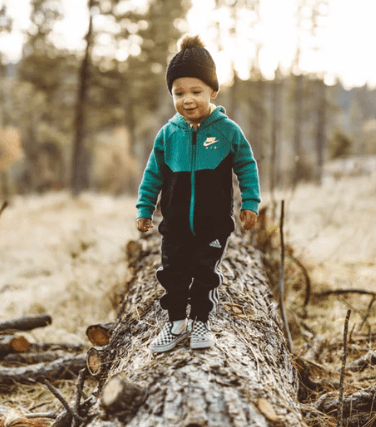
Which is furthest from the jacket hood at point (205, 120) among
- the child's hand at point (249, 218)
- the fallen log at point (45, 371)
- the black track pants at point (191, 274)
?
the fallen log at point (45, 371)

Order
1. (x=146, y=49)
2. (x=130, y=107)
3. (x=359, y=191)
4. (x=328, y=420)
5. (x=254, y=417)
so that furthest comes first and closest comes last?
(x=130, y=107) < (x=146, y=49) < (x=359, y=191) < (x=328, y=420) < (x=254, y=417)

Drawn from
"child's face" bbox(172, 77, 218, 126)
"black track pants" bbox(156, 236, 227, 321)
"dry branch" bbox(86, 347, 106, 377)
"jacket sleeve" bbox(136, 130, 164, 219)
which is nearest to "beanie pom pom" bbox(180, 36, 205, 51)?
"child's face" bbox(172, 77, 218, 126)

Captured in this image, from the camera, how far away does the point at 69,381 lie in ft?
8.89

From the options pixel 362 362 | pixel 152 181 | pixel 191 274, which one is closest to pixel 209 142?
pixel 152 181

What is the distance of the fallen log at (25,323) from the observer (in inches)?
120

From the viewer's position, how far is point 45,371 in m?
2.80

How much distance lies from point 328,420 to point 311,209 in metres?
8.41

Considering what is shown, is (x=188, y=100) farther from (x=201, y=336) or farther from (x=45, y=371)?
(x=45, y=371)

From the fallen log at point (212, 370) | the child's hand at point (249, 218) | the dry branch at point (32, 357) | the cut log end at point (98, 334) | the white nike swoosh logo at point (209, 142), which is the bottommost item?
the dry branch at point (32, 357)

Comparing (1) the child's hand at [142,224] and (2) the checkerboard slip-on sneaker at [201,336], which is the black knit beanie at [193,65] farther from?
(2) the checkerboard slip-on sneaker at [201,336]

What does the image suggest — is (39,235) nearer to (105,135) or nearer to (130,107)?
(130,107)

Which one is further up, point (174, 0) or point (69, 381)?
point (174, 0)

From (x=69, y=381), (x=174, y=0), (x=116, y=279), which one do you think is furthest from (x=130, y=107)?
(x=69, y=381)

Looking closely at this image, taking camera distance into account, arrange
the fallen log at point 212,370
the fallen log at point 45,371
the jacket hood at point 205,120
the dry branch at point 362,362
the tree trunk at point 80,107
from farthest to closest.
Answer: the tree trunk at point 80,107
the fallen log at point 45,371
the dry branch at point 362,362
the jacket hood at point 205,120
the fallen log at point 212,370
